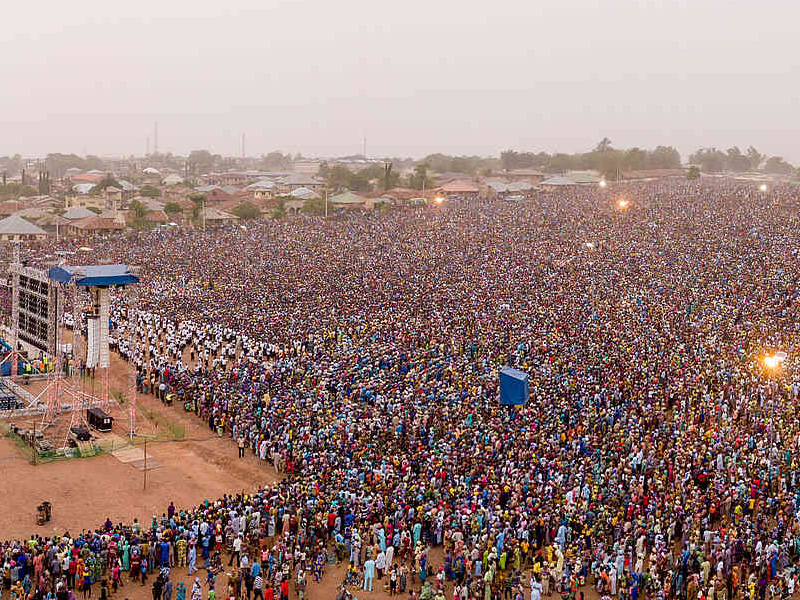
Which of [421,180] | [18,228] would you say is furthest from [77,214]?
[421,180]

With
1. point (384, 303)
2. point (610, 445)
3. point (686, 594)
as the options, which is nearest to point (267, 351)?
point (384, 303)

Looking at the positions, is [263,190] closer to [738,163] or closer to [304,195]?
[304,195]

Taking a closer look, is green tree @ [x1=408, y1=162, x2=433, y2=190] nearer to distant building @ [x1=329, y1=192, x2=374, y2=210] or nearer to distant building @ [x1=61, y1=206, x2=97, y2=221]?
distant building @ [x1=329, y1=192, x2=374, y2=210]

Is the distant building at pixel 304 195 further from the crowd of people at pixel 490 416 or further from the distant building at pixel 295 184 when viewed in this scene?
the crowd of people at pixel 490 416

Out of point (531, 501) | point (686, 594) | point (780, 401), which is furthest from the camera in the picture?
point (780, 401)

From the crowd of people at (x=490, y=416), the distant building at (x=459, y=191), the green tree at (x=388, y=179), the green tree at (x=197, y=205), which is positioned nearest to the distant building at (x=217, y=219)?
the green tree at (x=197, y=205)

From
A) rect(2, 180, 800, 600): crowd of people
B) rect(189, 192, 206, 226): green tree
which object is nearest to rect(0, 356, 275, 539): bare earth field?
rect(2, 180, 800, 600): crowd of people

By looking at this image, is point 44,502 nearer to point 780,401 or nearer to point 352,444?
point 352,444
